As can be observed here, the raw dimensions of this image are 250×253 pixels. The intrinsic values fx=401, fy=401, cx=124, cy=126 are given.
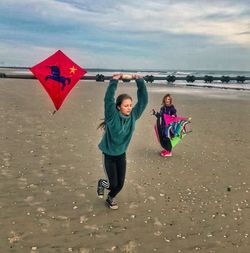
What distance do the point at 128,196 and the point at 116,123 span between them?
6.06 ft

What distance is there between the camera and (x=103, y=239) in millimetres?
5969

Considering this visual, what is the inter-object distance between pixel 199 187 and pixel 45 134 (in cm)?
663

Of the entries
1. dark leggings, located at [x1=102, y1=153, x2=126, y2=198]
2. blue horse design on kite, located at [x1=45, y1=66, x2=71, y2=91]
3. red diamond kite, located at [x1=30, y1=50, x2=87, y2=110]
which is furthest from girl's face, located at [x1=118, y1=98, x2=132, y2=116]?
blue horse design on kite, located at [x1=45, y1=66, x2=71, y2=91]

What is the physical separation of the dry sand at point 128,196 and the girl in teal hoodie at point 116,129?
Answer: 22.3 inches

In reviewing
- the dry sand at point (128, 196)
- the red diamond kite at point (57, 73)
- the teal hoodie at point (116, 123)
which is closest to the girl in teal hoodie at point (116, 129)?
the teal hoodie at point (116, 123)

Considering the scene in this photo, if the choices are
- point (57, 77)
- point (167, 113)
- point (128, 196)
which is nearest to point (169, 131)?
point (167, 113)

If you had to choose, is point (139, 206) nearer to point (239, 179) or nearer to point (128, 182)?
point (128, 182)

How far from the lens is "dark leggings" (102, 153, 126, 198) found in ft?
23.0

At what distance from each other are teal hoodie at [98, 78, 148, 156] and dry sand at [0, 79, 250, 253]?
1160 mm

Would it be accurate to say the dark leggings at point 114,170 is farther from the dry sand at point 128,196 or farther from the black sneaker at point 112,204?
the dry sand at point 128,196

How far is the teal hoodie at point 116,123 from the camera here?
655 cm

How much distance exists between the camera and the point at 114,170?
7055 mm

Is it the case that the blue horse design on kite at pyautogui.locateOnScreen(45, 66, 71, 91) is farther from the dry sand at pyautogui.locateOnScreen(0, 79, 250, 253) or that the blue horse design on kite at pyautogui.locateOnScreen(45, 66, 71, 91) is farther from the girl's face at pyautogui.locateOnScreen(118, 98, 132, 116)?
the dry sand at pyautogui.locateOnScreen(0, 79, 250, 253)

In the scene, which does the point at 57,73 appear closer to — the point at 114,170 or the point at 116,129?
the point at 116,129
